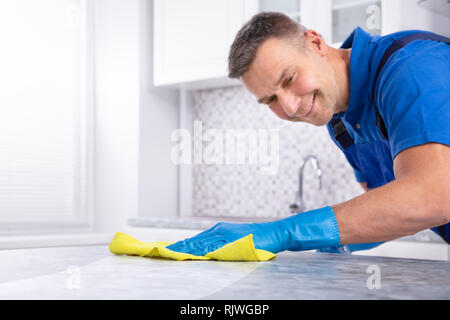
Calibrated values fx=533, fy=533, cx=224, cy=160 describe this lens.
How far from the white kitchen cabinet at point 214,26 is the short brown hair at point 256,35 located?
1061 mm

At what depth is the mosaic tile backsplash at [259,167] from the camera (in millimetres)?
2803

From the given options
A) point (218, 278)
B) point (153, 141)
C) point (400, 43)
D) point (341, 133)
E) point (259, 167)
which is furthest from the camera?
point (153, 141)

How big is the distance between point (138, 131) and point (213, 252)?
2.23 meters

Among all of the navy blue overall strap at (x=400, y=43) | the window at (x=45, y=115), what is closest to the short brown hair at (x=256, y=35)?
the navy blue overall strap at (x=400, y=43)

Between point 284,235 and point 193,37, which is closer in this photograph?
point 284,235

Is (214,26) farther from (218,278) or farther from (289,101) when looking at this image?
(218,278)

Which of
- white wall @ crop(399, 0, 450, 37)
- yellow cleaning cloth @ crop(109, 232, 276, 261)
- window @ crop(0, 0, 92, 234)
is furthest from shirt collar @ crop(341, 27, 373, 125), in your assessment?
window @ crop(0, 0, 92, 234)

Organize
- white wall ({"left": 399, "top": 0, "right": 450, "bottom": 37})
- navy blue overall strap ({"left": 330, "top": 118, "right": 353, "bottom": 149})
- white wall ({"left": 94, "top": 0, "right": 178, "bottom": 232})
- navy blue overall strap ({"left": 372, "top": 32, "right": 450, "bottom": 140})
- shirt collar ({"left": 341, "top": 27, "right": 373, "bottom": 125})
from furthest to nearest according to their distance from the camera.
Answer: white wall ({"left": 94, "top": 0, "right": 178, "bottom": 232})
white wall ({"left": 399, "top": 0, "right": 450, "bottom": 37})
navy blue overall strap ({"left": 330, "top": 118, "right": 353, "bottom": 149})
shirt collar ({"left": 341, "top": 27, "right": 373, "bottom": 125})
navy blue overall strap ({"left": 372, "top": 32, "right": 450, "bottom": 140})

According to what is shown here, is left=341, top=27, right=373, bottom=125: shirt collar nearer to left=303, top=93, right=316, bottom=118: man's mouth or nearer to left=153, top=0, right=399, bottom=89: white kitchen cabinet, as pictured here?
left=303, top=93, right=316, bottom=118: man's mouth

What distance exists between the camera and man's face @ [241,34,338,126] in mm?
1261

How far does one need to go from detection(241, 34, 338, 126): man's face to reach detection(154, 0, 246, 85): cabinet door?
152cm

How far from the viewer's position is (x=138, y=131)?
10.2 feet

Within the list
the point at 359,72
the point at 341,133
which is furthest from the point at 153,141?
the point at 359,72
